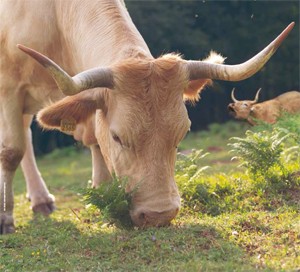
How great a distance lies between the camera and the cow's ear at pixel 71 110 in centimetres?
567

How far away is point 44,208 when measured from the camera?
324 inches

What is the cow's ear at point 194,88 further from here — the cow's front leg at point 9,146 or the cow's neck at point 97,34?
the cow's front leg at point 9,146

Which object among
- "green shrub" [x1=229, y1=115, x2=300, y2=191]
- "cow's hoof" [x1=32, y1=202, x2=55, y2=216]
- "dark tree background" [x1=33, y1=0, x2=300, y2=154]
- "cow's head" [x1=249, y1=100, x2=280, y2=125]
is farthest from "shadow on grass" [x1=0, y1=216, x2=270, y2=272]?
"dark tree background" [x1=33, y1=0, x2=300, y2=154]

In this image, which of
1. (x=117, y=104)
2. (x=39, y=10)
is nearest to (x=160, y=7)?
(x=39, y=10)

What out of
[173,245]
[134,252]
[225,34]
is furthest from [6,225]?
[225,34]

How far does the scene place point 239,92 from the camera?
17.6 m

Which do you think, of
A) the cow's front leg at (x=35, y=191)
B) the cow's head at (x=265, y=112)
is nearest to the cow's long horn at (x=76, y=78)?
the cow's head at (x=265, y=112)

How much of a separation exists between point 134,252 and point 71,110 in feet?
4.47

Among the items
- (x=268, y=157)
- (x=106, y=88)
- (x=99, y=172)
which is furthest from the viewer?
(x=99, y=172)

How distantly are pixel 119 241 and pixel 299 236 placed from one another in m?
1.23

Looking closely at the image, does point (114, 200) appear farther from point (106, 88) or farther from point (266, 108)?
point (266, 108)

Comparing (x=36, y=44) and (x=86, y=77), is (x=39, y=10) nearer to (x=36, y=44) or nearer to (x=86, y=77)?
(x=36, y=44)

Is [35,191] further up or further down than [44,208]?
further up

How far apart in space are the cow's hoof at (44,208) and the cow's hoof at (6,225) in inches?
58.0
